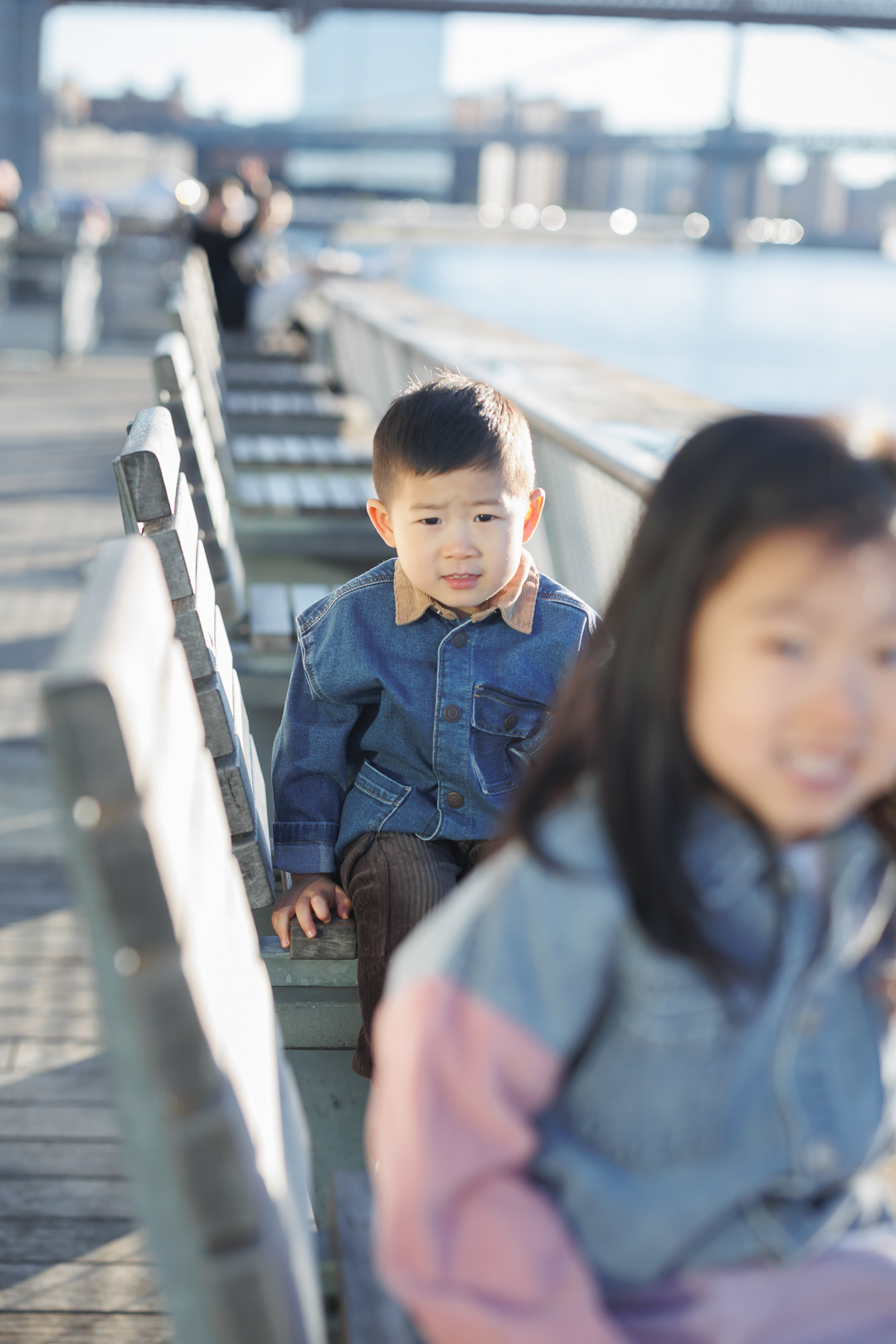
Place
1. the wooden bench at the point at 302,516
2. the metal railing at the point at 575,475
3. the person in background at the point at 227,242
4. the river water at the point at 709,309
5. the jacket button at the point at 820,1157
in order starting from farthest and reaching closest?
the river water at the point at 709,309 → the person in background at the point at 227,242 → the wooden bench at the point at 302,516 → the metal railing at the point at 575,475 → the jacket button at the point at 820,1157

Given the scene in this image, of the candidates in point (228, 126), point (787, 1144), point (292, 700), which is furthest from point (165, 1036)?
point (228, 126)

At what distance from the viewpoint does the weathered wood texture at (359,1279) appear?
112 centimetres

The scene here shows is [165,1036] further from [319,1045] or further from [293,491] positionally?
[293,491]

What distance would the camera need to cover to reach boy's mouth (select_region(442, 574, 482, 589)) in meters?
1.84

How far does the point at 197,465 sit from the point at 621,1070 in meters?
1.98

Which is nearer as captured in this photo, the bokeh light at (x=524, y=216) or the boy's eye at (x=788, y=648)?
the boy's eye at (x=788, y=648)

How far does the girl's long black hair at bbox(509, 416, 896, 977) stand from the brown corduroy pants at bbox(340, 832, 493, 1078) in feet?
2.55

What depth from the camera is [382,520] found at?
196cm

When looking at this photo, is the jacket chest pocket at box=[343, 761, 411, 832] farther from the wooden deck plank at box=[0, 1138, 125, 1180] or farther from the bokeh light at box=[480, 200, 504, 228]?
the bokeh light at box=[480, 200, 504, 228]

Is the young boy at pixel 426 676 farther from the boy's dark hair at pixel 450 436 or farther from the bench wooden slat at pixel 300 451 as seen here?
the bench wooden slat at pixel 300 451

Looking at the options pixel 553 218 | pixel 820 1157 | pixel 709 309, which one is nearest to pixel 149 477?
pixel 820 1157

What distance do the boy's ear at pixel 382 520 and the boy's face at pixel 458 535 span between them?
0.24 feet

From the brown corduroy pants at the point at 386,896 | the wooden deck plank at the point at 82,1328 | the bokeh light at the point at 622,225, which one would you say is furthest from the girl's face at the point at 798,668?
the bokeh light at the point at 622,225

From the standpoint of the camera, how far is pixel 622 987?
98 cm
